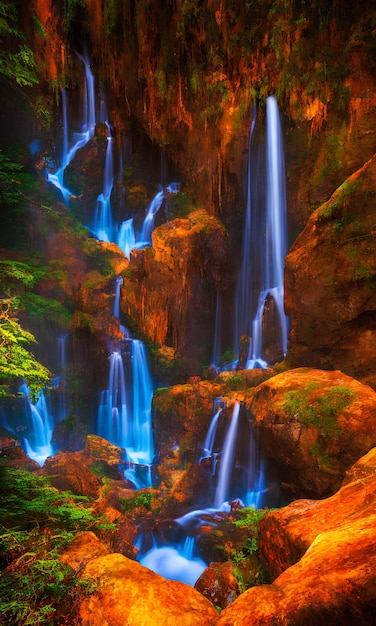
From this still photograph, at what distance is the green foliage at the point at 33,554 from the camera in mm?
2594

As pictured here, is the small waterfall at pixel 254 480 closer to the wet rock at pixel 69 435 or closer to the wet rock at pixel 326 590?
the wet rock at pixel 326 590

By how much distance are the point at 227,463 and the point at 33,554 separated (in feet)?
25.6

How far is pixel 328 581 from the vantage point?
7.48ft

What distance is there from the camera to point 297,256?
898 centimetres

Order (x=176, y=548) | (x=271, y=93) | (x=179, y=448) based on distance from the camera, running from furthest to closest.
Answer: (x=271, y=93)
(x=179, y=448)
(x=176, y=548)

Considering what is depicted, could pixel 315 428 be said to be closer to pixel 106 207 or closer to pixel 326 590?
pixel 326 590

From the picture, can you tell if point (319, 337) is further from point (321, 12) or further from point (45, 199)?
point (45, 199)

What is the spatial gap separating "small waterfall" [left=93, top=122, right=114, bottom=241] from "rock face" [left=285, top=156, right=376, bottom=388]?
1385 centimetres

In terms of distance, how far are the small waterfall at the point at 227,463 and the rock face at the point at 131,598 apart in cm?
678

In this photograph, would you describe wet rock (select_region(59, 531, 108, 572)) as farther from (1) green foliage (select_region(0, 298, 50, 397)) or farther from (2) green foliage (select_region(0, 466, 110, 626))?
(1) green foliage (select_region(0, 298, 50, 397))

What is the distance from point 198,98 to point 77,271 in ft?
33.1

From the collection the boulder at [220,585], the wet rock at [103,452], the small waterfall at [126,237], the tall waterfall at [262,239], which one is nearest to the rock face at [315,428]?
the boulder at [220,585]

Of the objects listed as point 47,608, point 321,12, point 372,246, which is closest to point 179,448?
point 372,246

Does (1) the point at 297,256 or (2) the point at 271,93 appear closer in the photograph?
(1) the point at 297,256
